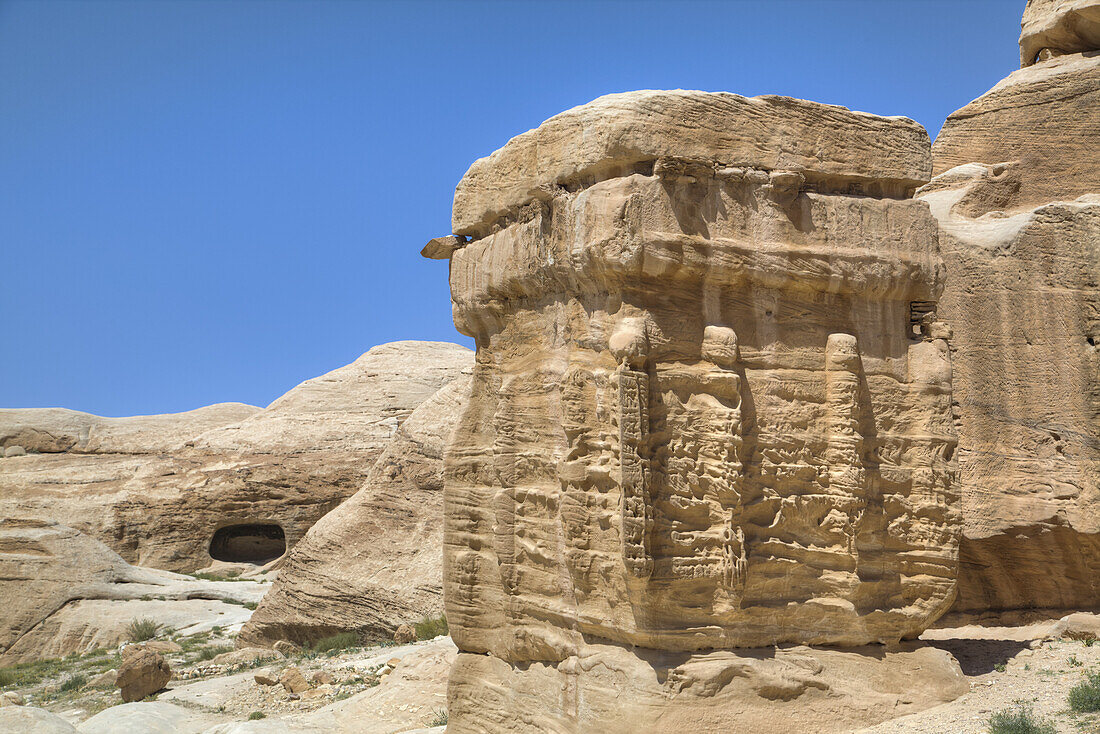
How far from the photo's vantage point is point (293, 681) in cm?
1100

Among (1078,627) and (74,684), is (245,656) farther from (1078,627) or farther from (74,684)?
(1078,627)

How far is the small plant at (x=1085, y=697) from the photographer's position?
615cm

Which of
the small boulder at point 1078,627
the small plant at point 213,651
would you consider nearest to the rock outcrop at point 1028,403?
the small boulder at point 1078,627

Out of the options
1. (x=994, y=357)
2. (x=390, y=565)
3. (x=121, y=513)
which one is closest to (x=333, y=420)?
(x=121, y=513)

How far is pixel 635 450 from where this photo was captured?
20.6ft

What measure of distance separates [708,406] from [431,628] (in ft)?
24.5

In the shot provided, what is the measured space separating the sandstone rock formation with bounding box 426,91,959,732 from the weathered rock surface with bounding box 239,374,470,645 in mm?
6142

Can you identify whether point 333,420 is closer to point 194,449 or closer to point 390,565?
point 194,449

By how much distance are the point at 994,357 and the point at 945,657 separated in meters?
3.17

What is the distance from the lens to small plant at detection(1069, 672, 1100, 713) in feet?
20.2

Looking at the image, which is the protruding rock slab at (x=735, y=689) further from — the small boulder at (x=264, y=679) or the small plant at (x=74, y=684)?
the small plant at (x=74, y=684)

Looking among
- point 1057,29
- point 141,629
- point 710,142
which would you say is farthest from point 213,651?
point 1057,29

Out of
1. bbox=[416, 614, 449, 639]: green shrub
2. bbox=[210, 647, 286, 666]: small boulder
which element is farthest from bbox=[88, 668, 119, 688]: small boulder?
bbox=[416, 614, 449, 639]: green shrub

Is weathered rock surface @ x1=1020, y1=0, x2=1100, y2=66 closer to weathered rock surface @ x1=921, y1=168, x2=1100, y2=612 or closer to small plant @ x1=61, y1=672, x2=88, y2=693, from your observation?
weathered rock surface @ x1=921, y1=168, x2=1100, y2=612
